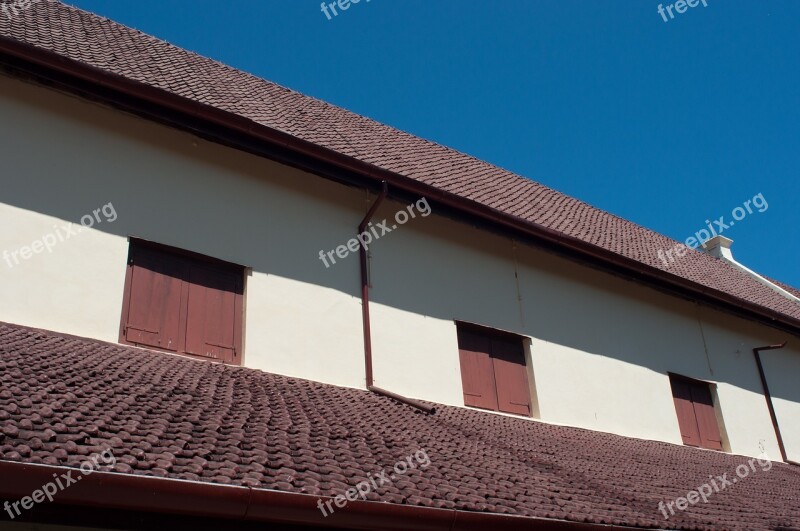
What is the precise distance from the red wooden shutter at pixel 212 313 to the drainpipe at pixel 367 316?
5.26 ft

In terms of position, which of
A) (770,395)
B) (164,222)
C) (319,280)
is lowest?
(770,395)

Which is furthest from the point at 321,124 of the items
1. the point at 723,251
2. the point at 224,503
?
the point at 723,251

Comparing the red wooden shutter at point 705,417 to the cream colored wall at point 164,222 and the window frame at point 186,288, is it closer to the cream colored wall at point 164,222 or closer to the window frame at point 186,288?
the cream colored wall at point 164,222

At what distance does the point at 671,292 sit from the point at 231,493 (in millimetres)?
10853

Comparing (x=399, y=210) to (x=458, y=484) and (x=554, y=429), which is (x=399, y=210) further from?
(x=458, y=484)

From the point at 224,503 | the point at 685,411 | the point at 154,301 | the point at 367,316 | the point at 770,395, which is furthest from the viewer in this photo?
the point at 770,395

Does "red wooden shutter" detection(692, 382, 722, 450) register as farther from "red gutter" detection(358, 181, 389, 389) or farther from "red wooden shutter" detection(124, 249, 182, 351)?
"red wooden shutter" detection(124, 249, 182, 351)

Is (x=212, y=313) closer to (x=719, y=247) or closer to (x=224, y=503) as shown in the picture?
(x=224, y=503)

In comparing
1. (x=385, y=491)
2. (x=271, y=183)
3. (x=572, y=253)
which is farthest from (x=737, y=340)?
(x=385, y=491)

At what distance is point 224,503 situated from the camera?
16.8ft

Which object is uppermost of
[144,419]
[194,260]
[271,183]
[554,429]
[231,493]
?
[271,183]

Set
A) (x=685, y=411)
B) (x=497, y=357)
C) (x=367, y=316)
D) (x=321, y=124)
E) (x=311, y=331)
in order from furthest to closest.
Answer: (x=685, y=411) < (x=321, y=124) < (x=497, y=357) < (x=367, y=316) < (x=311, y=331)

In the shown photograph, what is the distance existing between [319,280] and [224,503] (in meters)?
5.21

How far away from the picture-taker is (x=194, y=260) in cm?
941
